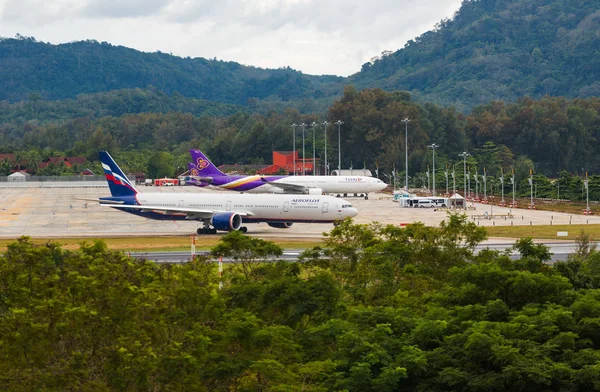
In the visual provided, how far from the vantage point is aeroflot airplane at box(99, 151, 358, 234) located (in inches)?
3209

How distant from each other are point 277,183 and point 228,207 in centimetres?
5858

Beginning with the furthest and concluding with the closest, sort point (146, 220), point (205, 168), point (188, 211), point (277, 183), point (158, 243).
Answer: point (277, 183) → point (205, 168) → point (146, 220) → point (188, 211) → point (158, 243)

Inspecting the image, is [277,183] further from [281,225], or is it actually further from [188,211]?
[188,211]

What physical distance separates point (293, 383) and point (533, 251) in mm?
20169

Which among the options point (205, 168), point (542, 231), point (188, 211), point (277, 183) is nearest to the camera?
point (188, 211)

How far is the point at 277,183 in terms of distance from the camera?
142 metres

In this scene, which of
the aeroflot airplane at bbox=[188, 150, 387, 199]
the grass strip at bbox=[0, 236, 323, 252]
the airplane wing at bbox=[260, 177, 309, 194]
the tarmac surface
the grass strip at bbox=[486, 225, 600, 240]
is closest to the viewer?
the grass strip at bbox=[0, 236, 323, 252]

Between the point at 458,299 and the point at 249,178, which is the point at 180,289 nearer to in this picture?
the point at 458,299

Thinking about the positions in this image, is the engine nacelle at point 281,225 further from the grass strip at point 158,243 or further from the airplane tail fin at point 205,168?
the airplane tail fin at point 205,168

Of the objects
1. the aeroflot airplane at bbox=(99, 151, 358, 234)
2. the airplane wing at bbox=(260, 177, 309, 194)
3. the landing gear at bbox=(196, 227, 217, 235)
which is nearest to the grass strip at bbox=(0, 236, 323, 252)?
the landing gear at bbox=(196, 227, 217, 235)

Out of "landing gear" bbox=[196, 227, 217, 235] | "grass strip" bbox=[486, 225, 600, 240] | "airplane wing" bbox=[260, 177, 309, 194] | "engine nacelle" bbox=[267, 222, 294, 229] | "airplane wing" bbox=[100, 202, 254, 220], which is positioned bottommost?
"grass strip" bbox=[486, 225, 600, 240]

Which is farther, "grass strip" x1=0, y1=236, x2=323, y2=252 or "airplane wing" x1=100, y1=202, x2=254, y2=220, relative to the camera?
"airplane wing" x1=100, y1=202, x2=254, y2=220

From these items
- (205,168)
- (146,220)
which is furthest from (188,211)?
(205,168)

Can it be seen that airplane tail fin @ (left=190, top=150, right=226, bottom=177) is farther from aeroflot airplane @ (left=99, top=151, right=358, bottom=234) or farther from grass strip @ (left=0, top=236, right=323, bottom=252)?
grass strip @ (left=0, top=236, right=323, bottom=252)
